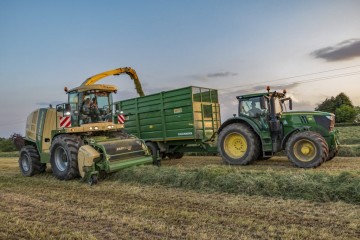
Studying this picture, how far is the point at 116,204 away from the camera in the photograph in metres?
6.00

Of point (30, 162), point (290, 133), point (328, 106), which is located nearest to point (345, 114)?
point (328, 106)

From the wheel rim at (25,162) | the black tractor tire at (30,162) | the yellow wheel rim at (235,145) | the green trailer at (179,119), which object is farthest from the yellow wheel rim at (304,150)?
the wheel rim at (25,162)

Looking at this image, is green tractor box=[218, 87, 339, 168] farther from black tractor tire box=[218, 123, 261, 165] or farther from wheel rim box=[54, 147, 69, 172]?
wheel rim box=[54, 147, 69, 172]

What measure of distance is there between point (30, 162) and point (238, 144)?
21.9 feet

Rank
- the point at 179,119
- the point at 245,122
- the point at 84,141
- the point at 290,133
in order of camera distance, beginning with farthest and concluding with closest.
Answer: the point at 179,119 < the point at 245,122 < the point at 84,141 < the point at 290,133

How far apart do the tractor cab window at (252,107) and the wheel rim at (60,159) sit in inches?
213

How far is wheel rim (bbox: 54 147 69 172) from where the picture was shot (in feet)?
31.4

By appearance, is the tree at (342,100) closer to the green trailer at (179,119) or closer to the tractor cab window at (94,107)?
the green trailer at (179,119)

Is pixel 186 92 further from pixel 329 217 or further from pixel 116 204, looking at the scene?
pixel 329 217

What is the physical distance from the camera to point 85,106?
31.7 feet

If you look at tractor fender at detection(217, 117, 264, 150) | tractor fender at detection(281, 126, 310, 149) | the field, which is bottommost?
the field

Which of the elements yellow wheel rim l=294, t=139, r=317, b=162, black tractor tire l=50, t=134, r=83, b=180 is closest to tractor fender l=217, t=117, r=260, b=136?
yellow wheel rim l=294, t=139, r=317, b=162

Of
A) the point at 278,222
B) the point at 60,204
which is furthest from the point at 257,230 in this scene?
the point at 60,204

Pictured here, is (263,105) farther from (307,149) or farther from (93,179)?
(93,179)
